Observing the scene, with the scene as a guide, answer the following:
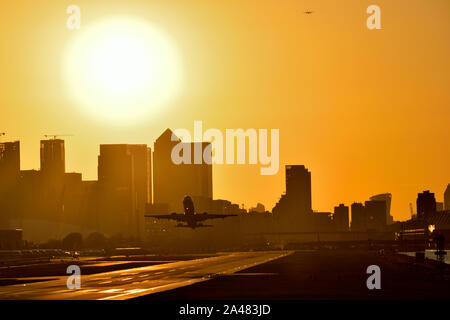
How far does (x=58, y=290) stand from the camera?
78.3 meters

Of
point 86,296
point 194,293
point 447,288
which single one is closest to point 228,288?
point 194,293

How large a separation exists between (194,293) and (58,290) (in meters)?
15.9

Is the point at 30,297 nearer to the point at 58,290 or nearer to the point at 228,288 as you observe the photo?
the point at 58,290

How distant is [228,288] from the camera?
76375 mm
